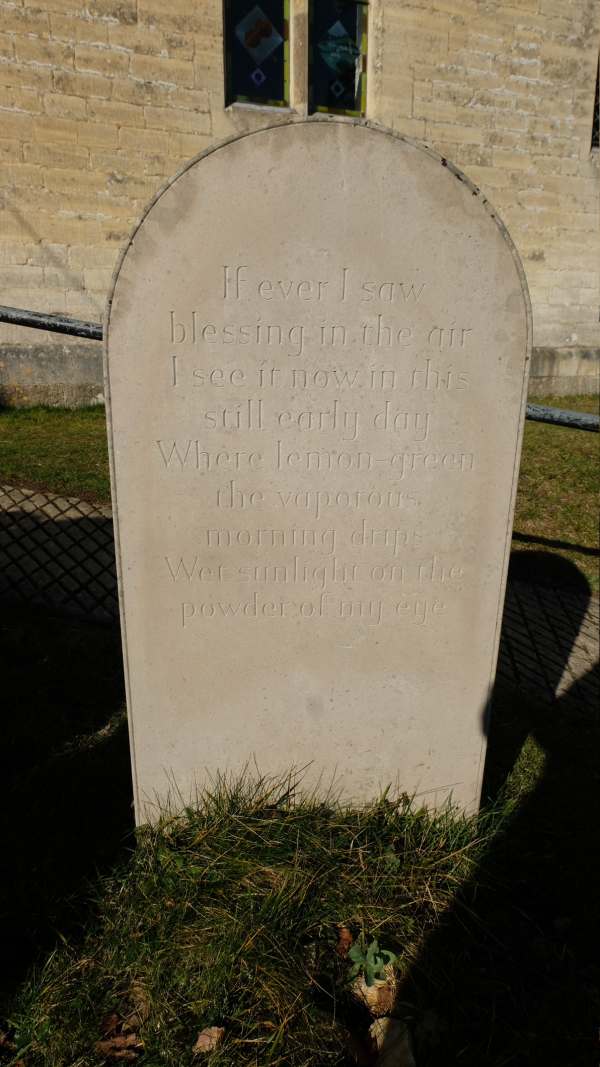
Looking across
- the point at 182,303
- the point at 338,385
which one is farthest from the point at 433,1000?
the point at 182,303

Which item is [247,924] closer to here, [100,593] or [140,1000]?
[140,1000]

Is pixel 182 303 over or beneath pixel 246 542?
over

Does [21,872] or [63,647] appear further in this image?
[63,647]

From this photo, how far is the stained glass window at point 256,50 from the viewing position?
28.1 ft

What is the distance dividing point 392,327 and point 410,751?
63.2 inches

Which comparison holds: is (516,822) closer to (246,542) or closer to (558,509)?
(246,542)

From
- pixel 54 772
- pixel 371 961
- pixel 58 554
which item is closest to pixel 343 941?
pixel 371 961

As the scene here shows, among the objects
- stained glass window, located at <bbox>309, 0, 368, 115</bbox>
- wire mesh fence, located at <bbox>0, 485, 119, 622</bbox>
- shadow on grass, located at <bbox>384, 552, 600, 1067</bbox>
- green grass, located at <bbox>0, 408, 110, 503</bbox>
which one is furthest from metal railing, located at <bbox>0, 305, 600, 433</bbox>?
stained glass window, located at <bbox>309, 0, 368, 115</bbox>

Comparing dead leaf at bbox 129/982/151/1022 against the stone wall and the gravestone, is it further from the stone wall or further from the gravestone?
the stone wall

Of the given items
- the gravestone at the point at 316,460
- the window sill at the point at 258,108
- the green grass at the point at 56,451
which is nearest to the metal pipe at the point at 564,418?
the gravestone at the point at 316,460

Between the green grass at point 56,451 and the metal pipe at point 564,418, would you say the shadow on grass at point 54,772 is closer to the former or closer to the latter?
the green grass at point 56,451

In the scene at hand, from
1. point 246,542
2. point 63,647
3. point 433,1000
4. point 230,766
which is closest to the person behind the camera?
point 433,1000

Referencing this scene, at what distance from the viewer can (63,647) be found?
3578 mm

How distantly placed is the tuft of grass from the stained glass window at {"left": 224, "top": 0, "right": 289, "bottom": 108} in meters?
8.97
